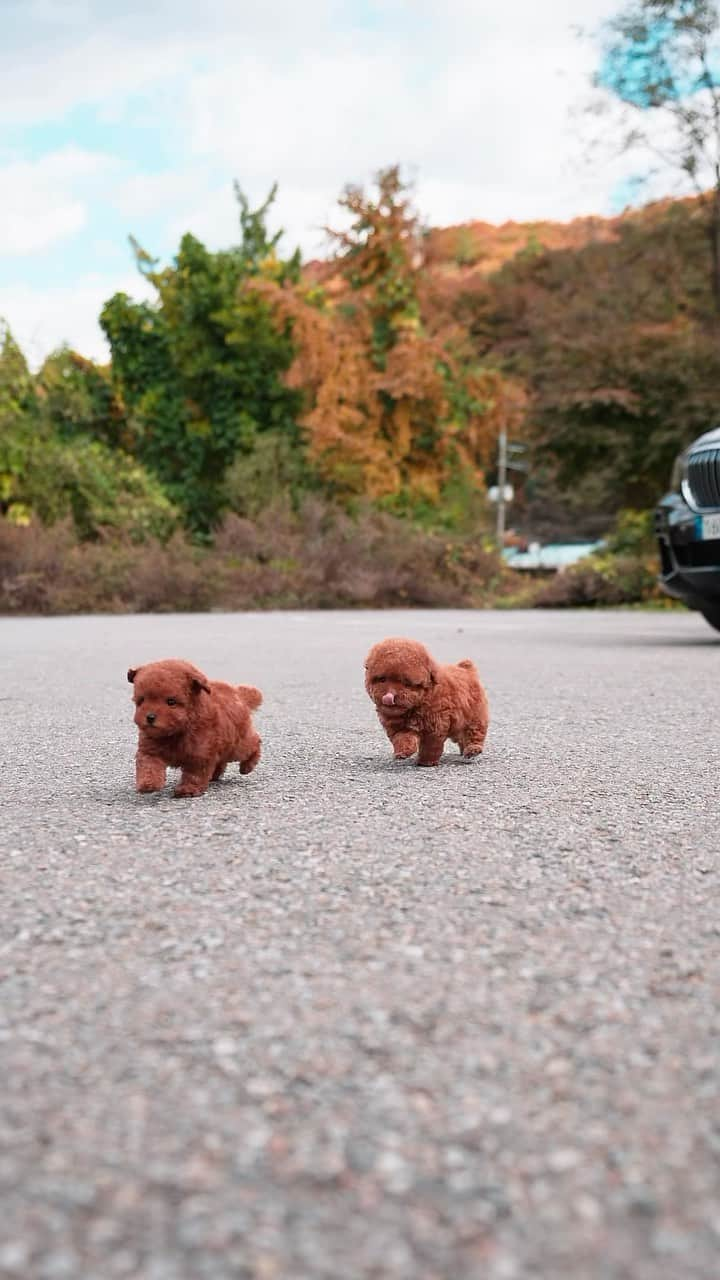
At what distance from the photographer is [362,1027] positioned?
1.89 meters

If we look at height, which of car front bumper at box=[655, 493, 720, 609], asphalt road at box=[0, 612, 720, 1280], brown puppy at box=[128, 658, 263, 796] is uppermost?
car front bumper at box=[655, 493, 720, 609]

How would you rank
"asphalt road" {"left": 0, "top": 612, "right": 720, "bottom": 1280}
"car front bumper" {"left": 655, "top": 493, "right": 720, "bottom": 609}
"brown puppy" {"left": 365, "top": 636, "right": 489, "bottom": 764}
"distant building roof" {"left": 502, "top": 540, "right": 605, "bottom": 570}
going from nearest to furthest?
1. "asphalt road" {"left": 0, "top": 612, "right": 720, "bottom": 1280}
2. "brown puppy" {"left": 365, "top": 636, "right": 489, "bottom": 764}
3. "car front bumper" {"left": 655, "top": 493, "right": 720, "bottom": 609}
4. "distant building roof" {"left": 502, "top": 540, "right": 605, "bottom": 570}

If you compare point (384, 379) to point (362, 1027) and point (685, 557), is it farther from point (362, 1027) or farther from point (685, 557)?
point (362, 1027)

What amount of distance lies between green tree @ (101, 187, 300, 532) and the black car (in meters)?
21.8

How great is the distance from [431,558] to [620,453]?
3962 millimetres

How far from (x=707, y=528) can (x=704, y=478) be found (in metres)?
0.38

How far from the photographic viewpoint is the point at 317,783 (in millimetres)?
4039

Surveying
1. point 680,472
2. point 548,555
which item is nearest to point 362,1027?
point 680,472

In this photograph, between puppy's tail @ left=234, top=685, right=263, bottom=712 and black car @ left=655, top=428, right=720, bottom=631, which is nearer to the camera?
puppy's tail @ left=234, top=685, right=263, bottom=712

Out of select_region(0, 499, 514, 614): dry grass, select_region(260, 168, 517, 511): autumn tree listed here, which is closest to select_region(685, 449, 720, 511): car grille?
select_region(0, 499, 514, 614): dry grass

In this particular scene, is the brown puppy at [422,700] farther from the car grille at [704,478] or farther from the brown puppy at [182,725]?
the car grille at [704,478]

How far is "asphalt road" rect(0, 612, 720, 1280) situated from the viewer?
1367 millimetres

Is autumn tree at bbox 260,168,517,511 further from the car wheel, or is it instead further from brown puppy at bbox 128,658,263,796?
brown puppy at bbox 128,658,263,796

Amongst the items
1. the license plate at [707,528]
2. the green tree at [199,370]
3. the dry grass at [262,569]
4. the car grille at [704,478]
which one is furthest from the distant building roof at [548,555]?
the license plate at [707,528]
